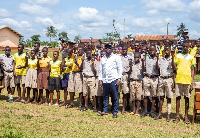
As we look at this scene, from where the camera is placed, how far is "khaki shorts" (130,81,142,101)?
22.7 feet

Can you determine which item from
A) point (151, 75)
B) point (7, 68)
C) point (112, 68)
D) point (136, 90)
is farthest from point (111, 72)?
point (7, 68)

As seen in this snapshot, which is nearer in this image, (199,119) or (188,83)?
(188,83)

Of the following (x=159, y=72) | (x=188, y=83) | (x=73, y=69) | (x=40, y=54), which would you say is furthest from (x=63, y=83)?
(x=188, y=83)

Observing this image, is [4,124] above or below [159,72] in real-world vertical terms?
below

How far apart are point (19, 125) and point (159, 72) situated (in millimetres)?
3846

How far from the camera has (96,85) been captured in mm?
7371

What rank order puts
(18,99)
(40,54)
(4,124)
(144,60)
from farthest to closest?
(18,99) → (40,54) → (144,60) → (4,124)

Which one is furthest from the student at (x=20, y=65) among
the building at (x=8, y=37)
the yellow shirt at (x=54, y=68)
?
the building at (x=8, y=37)

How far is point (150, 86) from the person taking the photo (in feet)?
22.0

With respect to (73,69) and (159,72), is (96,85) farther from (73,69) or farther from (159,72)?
→ (159,72)

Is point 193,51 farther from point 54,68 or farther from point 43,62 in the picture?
point 43,62

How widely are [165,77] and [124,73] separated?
48.7 inches

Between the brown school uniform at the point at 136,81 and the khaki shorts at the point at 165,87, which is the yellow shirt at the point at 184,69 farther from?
the brown school uniform at the point at 136,81

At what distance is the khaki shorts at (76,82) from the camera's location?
753cm
